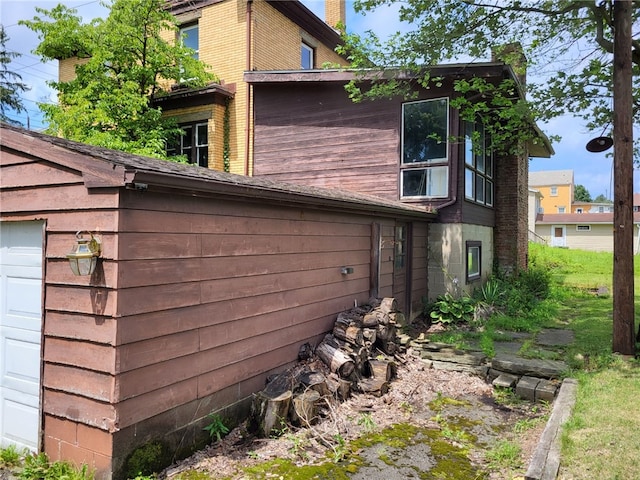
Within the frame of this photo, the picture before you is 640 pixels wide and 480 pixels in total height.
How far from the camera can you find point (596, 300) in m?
12.7

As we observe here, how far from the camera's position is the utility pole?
6.47 m

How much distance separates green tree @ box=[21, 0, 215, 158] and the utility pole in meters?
10.0

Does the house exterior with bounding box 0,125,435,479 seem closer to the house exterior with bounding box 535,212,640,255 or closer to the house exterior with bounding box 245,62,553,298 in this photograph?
the house exterior with bounding box 245,62,553,298

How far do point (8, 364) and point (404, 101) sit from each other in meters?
9.25

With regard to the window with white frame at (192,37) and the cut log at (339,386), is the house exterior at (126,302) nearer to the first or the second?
the cut log at (339,386)

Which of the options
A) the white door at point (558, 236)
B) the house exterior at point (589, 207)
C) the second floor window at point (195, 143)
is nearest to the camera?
the second floor window at point (195, 143)

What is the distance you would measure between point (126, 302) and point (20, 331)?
151 centimetres

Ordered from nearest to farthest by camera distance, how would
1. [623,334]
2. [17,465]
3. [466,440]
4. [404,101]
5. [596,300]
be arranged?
[17,465]
[466,440]
[623,334]
[404,101]
[596,300]

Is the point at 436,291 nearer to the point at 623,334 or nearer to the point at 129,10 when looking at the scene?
the point at 623,334

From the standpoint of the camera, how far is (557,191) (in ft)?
191

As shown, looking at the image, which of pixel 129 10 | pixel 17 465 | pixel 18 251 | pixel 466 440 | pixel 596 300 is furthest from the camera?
pixel 596 300

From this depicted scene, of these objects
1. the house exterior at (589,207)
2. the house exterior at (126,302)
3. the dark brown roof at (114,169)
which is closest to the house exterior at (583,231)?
the house exterior at (589,207)

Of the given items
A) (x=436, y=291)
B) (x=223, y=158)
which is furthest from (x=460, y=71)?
(x=223, y=158)

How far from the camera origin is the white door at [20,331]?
4027 mm
